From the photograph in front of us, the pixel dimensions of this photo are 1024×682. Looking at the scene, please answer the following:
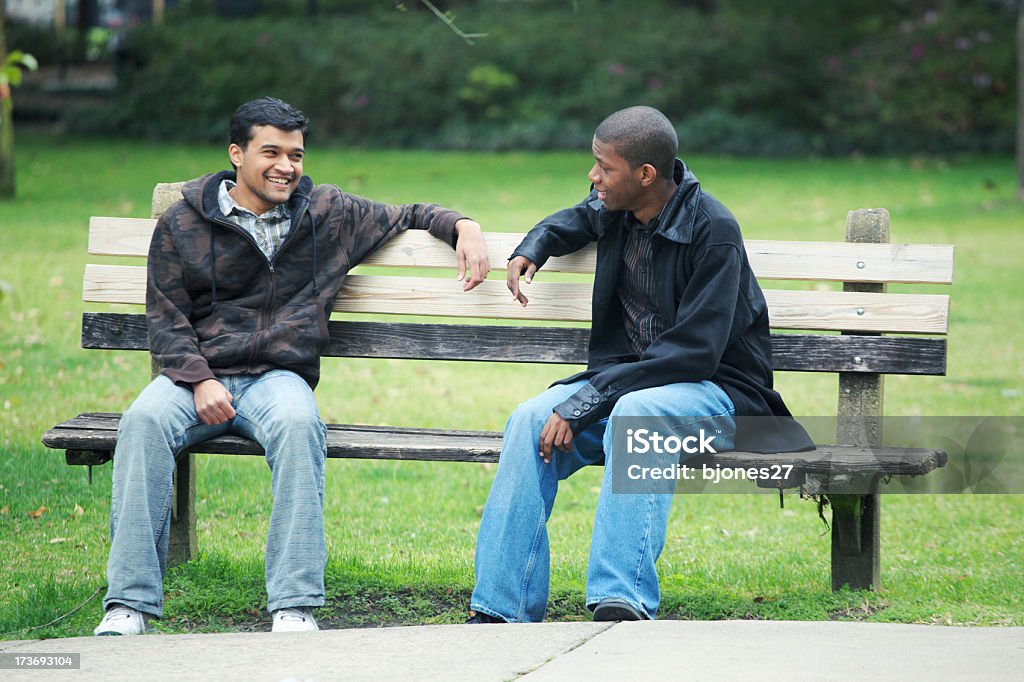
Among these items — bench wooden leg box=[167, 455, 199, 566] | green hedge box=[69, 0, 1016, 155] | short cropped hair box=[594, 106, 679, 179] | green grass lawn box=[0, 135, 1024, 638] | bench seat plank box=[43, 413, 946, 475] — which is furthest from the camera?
green hedge box=[69, 0, 1016, 155]

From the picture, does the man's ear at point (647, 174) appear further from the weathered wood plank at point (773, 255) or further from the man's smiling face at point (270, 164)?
the man's smiling face at point (270, 164)

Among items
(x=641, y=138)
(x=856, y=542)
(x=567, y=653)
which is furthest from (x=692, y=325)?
(x=567, y=653)

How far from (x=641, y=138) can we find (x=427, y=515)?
86.2 inches

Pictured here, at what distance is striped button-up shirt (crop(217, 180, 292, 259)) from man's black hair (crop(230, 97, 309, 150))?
0.18 m

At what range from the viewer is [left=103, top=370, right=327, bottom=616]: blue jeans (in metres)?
3.92

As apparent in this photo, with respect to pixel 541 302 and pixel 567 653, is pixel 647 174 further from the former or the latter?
pixel 567 653

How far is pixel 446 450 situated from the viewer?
4195 mm

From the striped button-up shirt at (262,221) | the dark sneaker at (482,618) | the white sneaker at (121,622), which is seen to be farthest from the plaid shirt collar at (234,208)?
the dark sneaker at (482,618)

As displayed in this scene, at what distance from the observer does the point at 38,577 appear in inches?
181

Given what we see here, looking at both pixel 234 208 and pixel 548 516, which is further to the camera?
pixel 234 208

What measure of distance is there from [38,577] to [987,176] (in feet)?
50.7

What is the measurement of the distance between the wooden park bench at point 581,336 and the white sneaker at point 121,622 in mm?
578

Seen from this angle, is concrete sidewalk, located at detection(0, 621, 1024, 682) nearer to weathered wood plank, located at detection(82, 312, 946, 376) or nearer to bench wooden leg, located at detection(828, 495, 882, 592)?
bench wooden leg, located at detection(828, 495, 882, 592)

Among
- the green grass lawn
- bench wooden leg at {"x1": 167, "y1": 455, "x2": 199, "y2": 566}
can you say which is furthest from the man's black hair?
the green grass lawn
